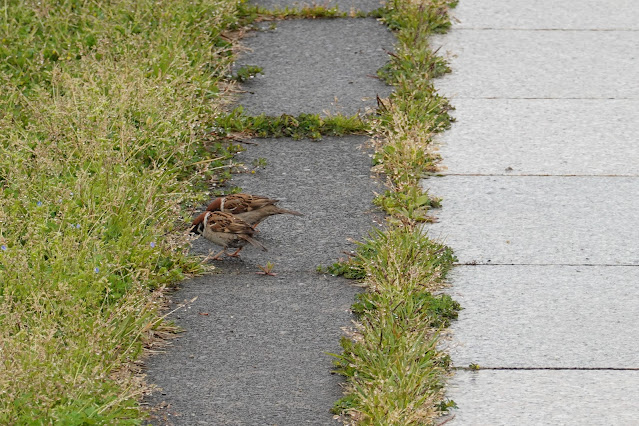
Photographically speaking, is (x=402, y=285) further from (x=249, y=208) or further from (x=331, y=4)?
(x=331, y=4)

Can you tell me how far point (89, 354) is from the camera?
4.53 metres

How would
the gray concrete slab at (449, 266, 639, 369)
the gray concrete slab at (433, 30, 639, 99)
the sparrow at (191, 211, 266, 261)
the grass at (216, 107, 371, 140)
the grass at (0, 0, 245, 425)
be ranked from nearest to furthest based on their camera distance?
1. the grass at (0, 0, 245, 425)
2. the gray concrete slab at (449, 266, 639, 369)
3. the sparrow at (191, 211, 266, 261)
4. the grass at (216, 107, 371, 140)
5. the gray concrete slab at (433, 30, 639, 99)

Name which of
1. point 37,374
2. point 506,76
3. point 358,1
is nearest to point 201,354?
point 37,374

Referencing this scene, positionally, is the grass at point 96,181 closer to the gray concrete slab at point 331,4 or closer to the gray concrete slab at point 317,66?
the gray concrete slab at point 317,66

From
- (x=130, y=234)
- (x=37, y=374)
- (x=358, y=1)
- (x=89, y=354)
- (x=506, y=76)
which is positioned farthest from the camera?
(x=358, y=1)

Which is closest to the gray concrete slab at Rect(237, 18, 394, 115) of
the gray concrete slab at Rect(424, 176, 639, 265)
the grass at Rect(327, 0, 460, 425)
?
the grass at Rect(327, 0, 460, 425)

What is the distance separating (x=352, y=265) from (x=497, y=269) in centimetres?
87

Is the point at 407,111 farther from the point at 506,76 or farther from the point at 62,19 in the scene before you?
the point at 62,19

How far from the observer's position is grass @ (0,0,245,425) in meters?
4.43

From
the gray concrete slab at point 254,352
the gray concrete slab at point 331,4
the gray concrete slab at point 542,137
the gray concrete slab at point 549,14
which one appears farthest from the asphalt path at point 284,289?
the gray concrete slab at point 549,14

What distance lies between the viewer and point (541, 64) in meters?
9.05

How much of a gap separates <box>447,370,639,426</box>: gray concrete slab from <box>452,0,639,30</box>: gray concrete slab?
226 inches

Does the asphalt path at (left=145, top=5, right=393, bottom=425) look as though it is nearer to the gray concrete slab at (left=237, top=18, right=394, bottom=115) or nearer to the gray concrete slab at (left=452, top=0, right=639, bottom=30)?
the gray concrete slab at (left=237, top=18, right=394, bottom=115)

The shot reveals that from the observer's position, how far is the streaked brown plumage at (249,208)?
243 inches
